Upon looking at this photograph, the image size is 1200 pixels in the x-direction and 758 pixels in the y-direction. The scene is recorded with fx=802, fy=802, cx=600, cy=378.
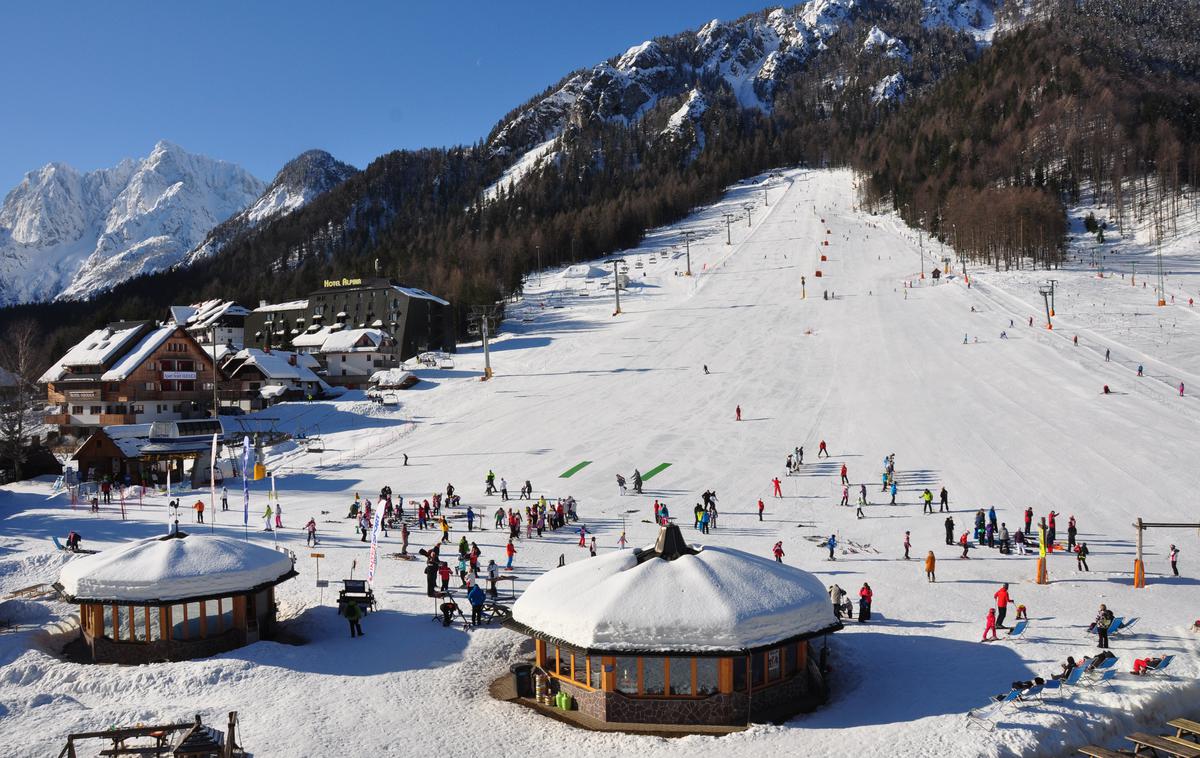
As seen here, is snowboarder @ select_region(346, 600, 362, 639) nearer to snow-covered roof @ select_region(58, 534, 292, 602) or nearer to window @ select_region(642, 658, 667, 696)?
snow-covered roof @ select_region(58, 534, 292, 602)

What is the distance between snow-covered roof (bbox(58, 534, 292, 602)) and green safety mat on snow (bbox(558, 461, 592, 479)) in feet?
61.6

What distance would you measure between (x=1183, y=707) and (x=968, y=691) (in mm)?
4292

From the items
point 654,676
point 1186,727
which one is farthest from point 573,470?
point 1186,727

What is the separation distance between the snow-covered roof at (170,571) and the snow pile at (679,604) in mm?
7116

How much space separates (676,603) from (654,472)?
2224 centimetres

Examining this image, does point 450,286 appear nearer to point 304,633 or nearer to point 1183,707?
point 304,633

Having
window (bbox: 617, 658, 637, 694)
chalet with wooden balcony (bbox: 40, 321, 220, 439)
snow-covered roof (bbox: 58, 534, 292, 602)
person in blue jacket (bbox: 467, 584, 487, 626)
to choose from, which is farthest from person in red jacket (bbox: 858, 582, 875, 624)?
chalet with wooden balcony (bbox: 40, 321, 220, 439)

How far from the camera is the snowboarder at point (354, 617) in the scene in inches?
770

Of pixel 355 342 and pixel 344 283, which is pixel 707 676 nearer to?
pixel 355 342

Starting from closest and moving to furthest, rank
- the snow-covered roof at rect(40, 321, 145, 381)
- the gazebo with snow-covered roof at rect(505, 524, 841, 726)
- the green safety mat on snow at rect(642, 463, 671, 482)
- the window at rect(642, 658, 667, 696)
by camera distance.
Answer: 1. the gazebo with snow-covered roof at rect(505, 524, 841, 726)
2. the window at rect(642, 658, 667, 696)
3. the green safety mat on snow at rect(642, 463, 671, 482)
4. the snow-covered roof at rect(40, 321, 145, 381)

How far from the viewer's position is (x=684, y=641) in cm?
1495

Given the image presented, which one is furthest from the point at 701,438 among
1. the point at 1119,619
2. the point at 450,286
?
the point at 450,286

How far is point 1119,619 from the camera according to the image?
17.9m

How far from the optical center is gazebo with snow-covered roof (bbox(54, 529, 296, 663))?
18391 millimetres
